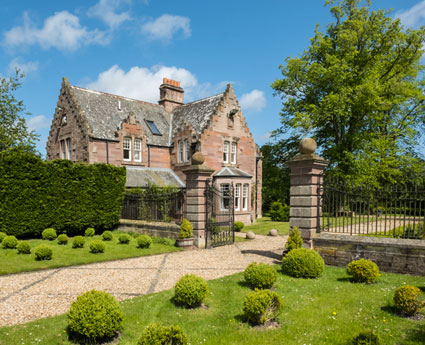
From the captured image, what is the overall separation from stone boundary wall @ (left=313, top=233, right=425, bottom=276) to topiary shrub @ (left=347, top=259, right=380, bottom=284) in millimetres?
1395

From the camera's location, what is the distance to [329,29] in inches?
1179

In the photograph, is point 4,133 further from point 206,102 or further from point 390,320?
point 390,320

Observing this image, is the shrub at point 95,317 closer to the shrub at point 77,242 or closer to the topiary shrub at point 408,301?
the topiary shrub at point 408,301

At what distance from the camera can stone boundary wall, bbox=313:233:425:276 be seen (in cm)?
927

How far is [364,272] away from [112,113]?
81.3 ft

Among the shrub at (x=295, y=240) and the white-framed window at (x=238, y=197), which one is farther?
the white-framed window at (x=238, y=197)

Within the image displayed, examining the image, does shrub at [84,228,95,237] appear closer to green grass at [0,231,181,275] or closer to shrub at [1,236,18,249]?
green grass at [0,231,181,275]

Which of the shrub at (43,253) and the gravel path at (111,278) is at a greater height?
the shrub at (43,253)

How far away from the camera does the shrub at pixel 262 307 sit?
602 centimetres

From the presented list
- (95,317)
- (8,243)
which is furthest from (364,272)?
(8,243)

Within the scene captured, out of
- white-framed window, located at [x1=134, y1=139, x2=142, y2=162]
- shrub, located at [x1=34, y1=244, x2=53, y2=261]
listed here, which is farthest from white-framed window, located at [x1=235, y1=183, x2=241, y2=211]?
shrub, located at [x1=34, y1=244, x2=53, y2=261]

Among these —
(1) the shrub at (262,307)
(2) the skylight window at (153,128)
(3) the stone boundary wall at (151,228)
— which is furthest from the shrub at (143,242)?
(2) the skylight window at (153,128)

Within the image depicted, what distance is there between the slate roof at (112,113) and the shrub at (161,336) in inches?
888

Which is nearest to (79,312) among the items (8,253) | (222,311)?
(222,311)
